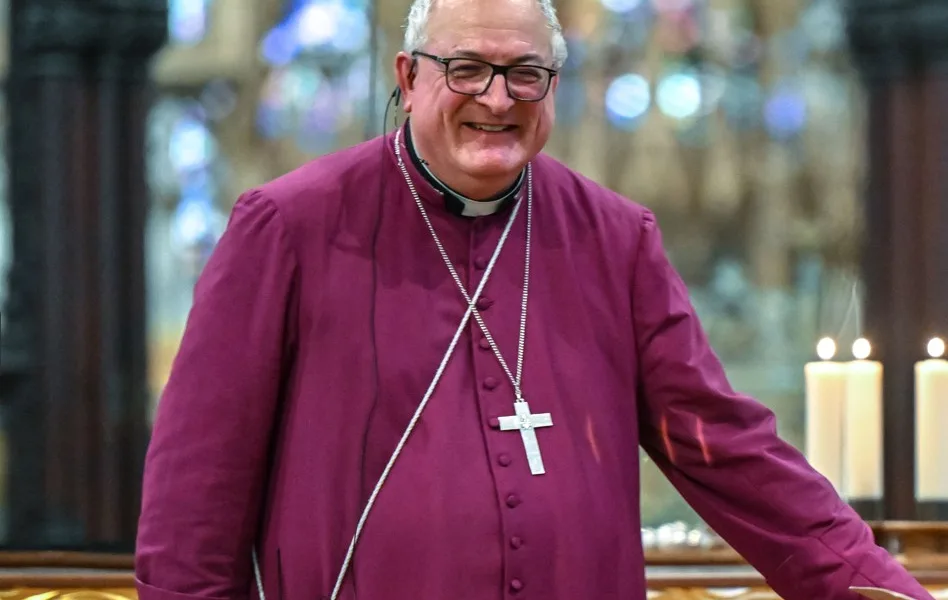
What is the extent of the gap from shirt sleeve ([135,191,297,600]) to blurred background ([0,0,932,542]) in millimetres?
2453

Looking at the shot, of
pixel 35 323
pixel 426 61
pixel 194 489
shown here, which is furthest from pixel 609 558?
pixel 35 323

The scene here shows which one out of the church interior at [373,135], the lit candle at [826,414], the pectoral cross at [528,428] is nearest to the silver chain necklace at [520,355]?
the pectoral cross at [528,428]

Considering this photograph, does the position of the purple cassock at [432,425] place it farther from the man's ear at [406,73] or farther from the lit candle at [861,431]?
the lit candle at [861,431]

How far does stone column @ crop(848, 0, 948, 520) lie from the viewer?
4.11 meters

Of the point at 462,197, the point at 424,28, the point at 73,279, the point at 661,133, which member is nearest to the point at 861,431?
the point at 462,197

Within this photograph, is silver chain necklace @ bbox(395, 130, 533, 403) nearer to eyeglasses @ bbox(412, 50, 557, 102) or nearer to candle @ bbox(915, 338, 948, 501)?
eyeglasses @ bbox(412, 50, 557, 102)

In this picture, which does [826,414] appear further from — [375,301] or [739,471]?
[375,301]

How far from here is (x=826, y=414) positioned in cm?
278

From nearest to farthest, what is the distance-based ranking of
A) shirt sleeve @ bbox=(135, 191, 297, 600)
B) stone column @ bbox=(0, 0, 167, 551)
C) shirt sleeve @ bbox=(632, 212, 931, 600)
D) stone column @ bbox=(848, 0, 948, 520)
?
shirt sleeve @ bbox=(135, 191, 297, 600), shirt sleeve @ bbox=(632, 212, 931, 600), stone column @ bbox=(0, 0, 167, 551), stone column @ bbox=(848, 0, 948, 520)

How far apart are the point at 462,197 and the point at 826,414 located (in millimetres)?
1273

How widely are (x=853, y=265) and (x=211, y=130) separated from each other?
2.31 metres

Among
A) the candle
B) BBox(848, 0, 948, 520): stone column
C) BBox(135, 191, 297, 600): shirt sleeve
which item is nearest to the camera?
BBox(135, 191, 297, 600): shirt sleeve

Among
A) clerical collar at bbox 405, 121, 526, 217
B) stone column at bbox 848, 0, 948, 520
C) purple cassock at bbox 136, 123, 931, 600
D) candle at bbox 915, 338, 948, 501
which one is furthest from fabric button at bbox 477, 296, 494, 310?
stone column at bbox 848, 0, 948, 520

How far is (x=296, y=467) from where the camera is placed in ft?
5.77
